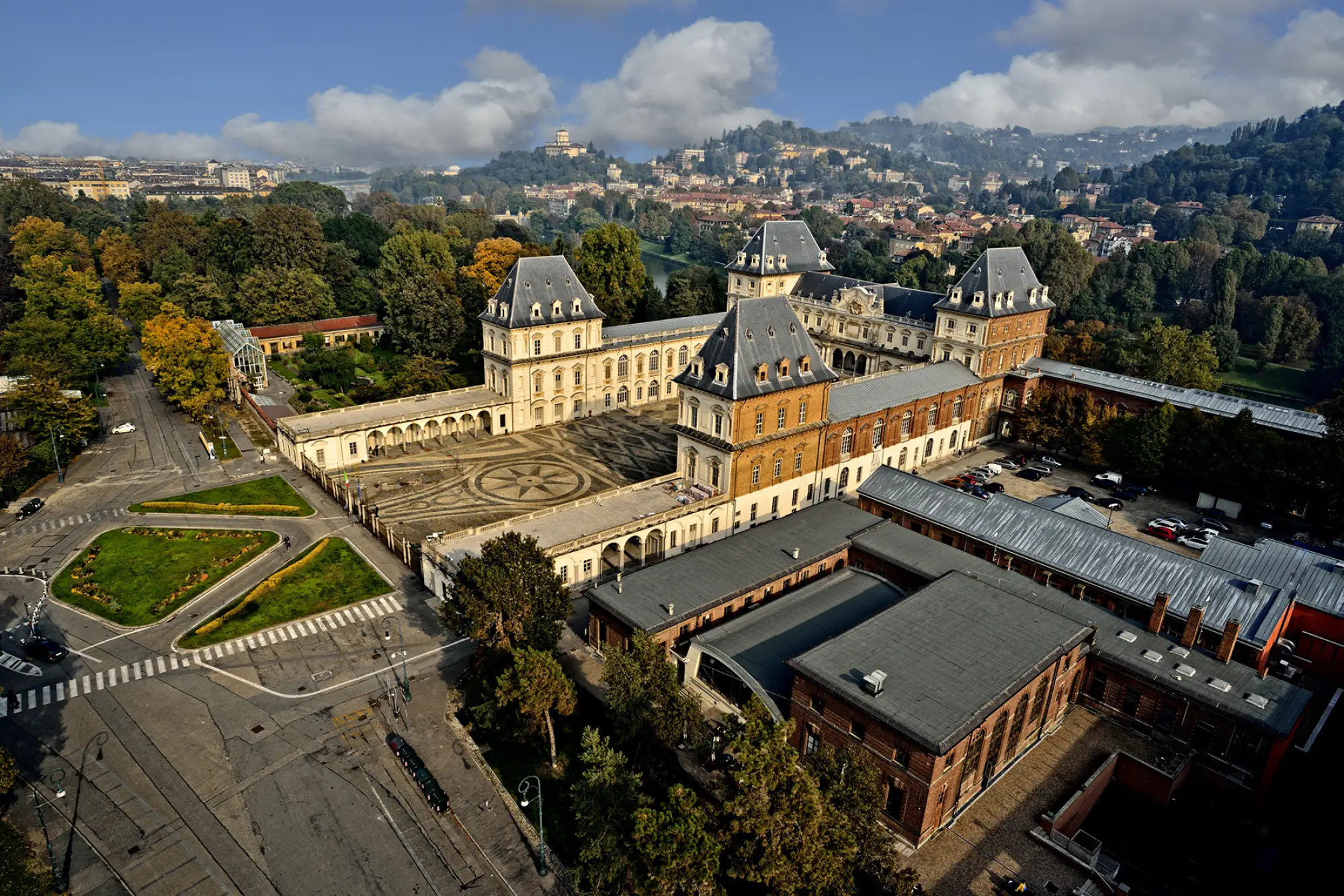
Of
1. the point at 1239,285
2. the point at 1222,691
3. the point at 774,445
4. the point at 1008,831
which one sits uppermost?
the point at 1239,285

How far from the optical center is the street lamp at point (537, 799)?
33.9m

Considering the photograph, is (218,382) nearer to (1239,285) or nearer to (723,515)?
(723,515)

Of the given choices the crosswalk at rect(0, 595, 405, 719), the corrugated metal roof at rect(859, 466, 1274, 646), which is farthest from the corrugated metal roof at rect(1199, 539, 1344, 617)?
the crosswalk at rect(0, 595, 405, 719)

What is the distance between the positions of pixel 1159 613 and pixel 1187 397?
4320 cm

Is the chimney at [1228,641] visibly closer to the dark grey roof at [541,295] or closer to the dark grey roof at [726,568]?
the dark grey roof at [726,568]

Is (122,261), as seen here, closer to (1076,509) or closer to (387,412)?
(387,412)

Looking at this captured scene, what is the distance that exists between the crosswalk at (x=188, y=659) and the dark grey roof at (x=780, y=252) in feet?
229

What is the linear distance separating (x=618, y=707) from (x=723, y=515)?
29311 mm

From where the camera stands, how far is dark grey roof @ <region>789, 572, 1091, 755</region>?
35.0 m

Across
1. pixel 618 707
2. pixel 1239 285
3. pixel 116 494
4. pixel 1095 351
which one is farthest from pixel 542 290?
pixel 1239 285

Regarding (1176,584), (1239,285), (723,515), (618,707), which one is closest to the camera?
(618,707)

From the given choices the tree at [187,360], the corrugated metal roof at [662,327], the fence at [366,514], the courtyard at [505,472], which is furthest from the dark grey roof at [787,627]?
the tree at [187,360]

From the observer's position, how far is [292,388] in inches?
3883

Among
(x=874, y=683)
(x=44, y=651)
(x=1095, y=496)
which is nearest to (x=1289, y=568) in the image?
(x=1095, y=496)
